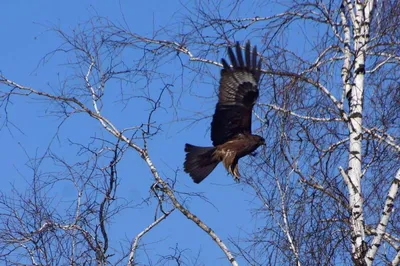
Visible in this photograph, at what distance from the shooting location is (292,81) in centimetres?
826

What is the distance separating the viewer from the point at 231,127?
33.7 ft

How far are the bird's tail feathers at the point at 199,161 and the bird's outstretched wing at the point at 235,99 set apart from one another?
5.2 inches

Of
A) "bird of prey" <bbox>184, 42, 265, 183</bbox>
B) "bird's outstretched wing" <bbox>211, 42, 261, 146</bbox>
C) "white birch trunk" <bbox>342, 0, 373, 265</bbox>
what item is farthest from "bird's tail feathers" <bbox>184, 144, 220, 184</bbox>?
"white birch trunk" <bbox>342, 0, 373, 265</bbox>

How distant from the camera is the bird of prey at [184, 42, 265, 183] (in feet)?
31.7

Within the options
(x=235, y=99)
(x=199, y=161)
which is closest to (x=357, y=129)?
(x=235, y=99)

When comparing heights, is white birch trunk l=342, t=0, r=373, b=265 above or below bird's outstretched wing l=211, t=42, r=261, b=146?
below

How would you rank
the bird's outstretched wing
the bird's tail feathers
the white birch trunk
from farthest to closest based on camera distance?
1. the bird's tail feathers
2. the bird's outstretched wing
3. the white birch trunk

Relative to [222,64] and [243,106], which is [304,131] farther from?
[243,106]

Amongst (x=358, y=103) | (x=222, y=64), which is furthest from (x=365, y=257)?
(x=222, y=64)

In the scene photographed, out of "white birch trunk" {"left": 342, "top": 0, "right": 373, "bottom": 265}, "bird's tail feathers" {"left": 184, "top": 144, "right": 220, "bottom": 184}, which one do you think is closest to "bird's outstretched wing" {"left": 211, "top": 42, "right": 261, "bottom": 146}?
"bird's tail feathers" {"left": 184, "top": 144, "right": 220, "bottom": 184}

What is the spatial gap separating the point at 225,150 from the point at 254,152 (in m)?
0.95

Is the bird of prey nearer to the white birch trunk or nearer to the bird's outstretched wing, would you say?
the bird's outstretched wing

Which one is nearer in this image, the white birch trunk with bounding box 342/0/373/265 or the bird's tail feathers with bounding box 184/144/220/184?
the white birch trunk with bounding box 342/0/373/265

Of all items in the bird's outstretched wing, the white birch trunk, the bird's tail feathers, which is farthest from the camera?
the bird's tail feathers
